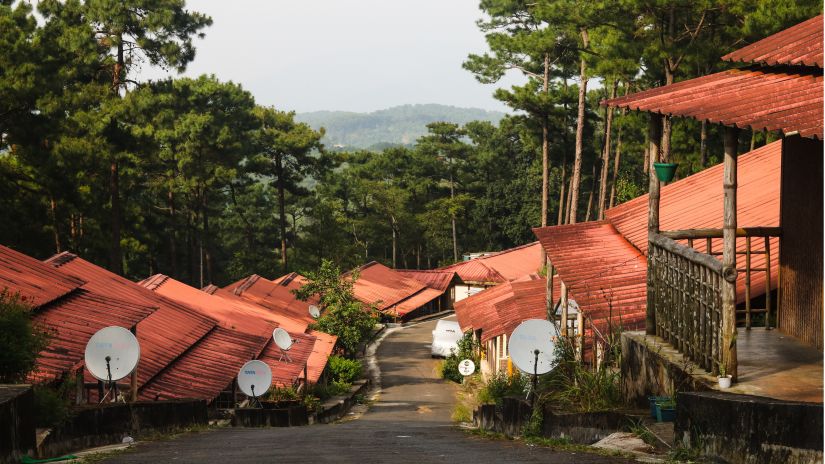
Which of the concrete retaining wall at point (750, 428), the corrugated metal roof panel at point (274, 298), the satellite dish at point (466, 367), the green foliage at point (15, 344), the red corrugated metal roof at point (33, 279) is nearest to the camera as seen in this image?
the concrete retaining wall at point (750, 428)

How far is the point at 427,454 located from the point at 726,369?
2526mm

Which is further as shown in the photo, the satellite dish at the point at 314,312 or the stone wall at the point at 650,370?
the satellite dish at the point at 314,312

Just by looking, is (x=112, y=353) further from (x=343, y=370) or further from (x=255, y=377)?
(x=343, y=370)

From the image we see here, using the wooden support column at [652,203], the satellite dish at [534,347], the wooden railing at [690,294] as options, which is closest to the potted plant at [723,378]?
the wooden railing at [690,294]

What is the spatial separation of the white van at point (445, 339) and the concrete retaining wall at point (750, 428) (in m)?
33.9

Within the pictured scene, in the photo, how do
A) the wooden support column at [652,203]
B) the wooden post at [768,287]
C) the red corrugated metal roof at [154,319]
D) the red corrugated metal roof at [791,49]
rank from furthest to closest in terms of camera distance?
the red corrugated metal roof at [154,319] → the wooden post at [768,287] → the wooden support column at [652,203] → the red corrugated metal roof at [791,49]

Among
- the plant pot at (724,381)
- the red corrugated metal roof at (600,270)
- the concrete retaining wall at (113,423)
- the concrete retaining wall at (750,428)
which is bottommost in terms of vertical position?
the concrete retaining wall at (113,423)

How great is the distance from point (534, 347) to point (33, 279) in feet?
33.1

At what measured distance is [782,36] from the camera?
32.9ft

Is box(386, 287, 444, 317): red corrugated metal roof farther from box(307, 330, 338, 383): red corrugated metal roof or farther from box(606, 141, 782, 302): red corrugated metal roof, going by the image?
box(606, 141, 782, 302): red corrugated metal roof

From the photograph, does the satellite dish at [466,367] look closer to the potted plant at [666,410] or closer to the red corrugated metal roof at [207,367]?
the red corrugated metal roof at [207,367]

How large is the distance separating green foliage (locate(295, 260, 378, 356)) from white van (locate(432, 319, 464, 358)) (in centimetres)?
357

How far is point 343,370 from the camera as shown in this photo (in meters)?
34.1

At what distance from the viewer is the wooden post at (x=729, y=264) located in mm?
7363
